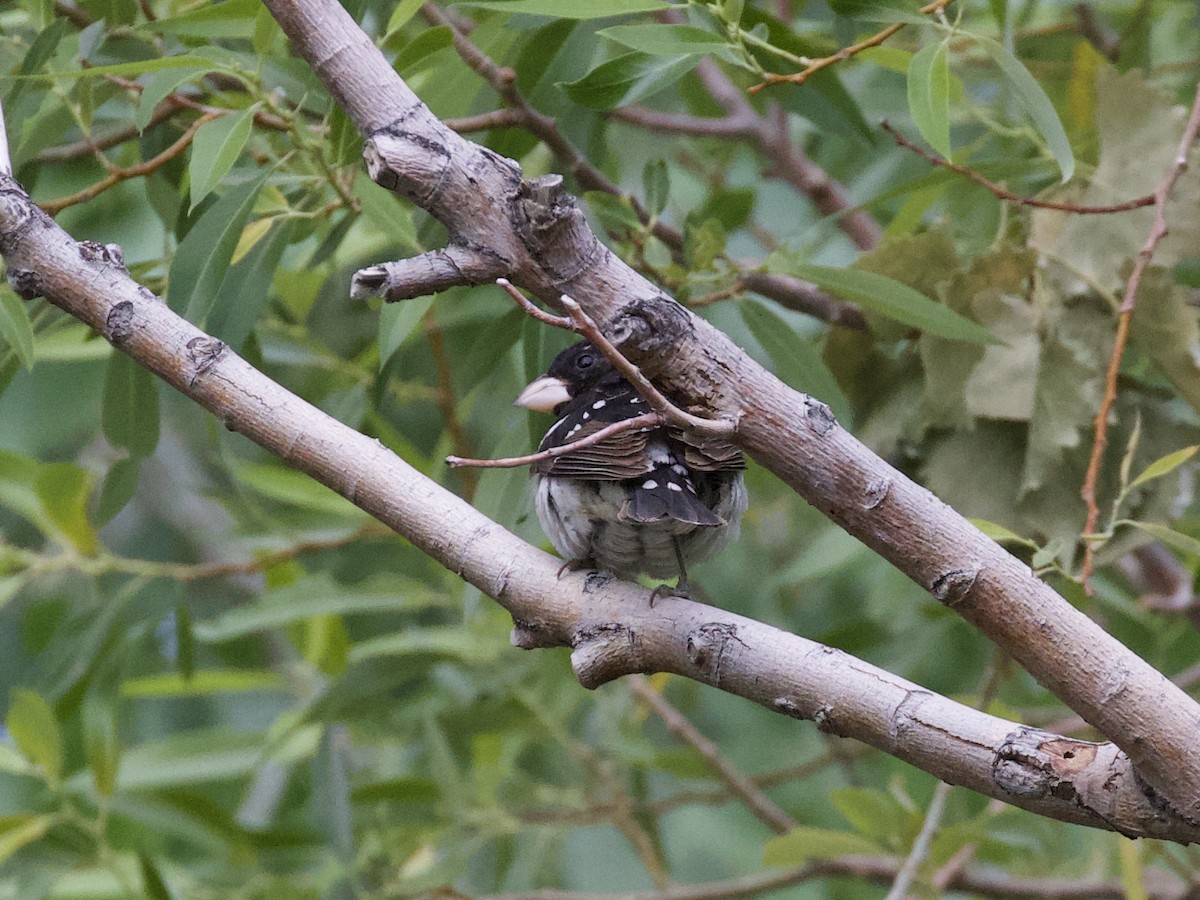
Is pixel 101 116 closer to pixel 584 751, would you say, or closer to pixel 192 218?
pixel 192 218

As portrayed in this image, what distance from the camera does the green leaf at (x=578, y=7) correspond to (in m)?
1.30

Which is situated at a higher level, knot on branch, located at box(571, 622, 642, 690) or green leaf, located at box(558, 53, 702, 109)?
green leaf, located at box(558, 53, 702, 109)

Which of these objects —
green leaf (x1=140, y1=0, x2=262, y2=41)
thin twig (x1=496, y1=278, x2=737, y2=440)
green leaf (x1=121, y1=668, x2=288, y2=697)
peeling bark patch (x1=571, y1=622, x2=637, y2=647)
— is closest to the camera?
thin twig (x1=496, y1=278, x2=737, y2=440)

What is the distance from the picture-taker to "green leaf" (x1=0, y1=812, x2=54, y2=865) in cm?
216

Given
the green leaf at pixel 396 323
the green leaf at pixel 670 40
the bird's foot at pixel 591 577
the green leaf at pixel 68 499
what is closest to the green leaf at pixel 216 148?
the green leaf at pixel 396 323

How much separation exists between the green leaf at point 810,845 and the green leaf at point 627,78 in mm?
1009

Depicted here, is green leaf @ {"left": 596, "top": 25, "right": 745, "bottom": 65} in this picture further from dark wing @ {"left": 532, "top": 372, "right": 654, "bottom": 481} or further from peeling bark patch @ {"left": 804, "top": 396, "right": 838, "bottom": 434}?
peeling bark patch @ {"left": 804, "top": 396, "right": 838, "bottom": 434}

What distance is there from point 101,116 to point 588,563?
1.06 m

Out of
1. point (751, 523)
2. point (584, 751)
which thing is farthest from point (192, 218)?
point (751, 523)

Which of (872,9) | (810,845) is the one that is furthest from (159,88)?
(810,845)

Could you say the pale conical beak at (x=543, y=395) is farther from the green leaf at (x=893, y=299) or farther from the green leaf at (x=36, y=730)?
the green leaf at (x=36, y=730)

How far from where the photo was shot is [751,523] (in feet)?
9.59

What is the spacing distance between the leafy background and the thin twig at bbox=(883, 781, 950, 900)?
29 mm

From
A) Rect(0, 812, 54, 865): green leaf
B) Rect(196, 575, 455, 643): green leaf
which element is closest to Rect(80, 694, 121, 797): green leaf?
Rect(0, 812, 54, 865): green leaf
